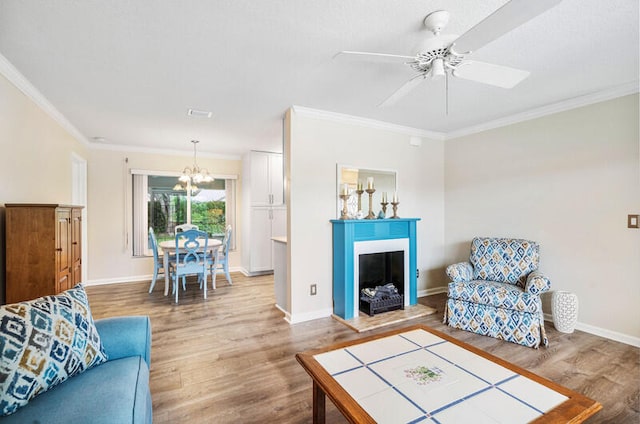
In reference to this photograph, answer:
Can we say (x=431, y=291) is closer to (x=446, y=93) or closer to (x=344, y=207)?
(x=344, y=207)

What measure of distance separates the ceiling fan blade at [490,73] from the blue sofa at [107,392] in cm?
230

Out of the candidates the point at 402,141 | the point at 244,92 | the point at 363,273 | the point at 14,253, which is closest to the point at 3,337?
the point at 14,253

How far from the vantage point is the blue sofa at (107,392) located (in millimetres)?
1083

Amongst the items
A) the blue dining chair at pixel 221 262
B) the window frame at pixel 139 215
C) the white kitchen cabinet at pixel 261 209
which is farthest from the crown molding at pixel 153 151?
the blue dining chair at pixel 221 262

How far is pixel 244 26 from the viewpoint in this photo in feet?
5.93

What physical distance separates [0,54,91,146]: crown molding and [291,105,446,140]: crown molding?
90.2 inches

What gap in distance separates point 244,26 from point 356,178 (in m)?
2.20

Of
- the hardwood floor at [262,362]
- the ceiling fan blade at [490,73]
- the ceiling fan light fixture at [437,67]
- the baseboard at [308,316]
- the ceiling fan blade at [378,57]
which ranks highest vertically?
the ceiling fan blade at [378,57]

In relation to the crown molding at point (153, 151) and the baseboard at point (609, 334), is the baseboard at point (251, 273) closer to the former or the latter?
the crown molding at point (153, 151)

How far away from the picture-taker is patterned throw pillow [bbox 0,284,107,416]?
3.76 ft

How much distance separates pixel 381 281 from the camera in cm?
374

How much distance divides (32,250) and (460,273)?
388 cm

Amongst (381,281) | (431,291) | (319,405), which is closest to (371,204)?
(381,281)

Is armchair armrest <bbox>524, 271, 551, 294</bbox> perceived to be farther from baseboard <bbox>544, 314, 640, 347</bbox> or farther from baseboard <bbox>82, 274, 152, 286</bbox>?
baseboard <bbox>82, 274, 152, 286</bbox>
